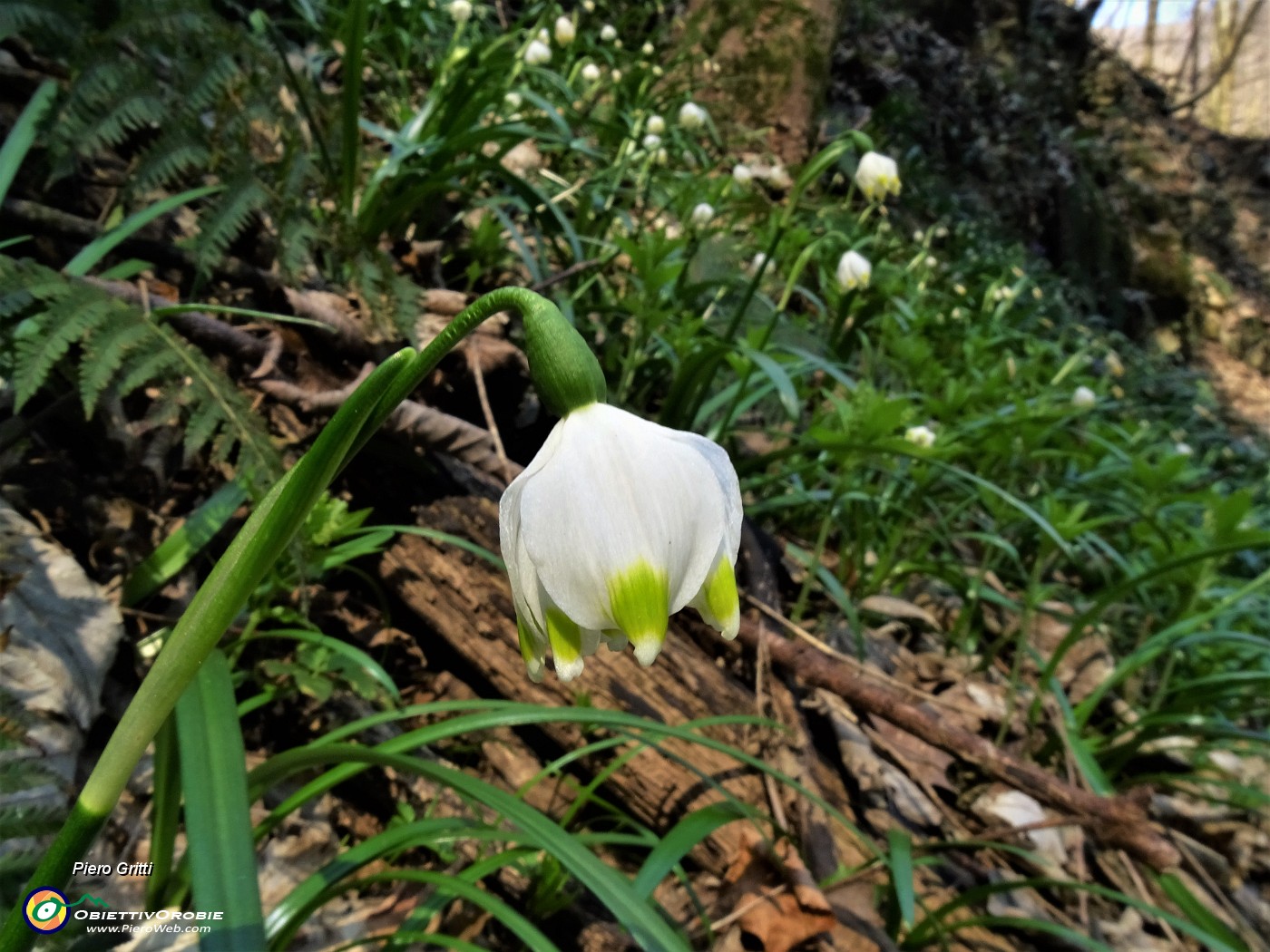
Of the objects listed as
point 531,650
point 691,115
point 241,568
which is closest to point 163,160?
point 241,568

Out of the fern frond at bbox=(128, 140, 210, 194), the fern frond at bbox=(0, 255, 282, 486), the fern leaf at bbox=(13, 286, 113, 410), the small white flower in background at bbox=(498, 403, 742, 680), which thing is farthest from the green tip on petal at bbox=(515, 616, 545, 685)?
the fern frond at bbox=(128, 140, 210, 194)

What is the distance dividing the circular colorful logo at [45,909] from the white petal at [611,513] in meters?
0.47

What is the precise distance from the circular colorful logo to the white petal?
474 mm

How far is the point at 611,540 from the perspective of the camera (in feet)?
2.19

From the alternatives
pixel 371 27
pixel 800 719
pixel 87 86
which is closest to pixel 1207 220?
pixel 371 27

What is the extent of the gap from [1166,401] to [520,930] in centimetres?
859

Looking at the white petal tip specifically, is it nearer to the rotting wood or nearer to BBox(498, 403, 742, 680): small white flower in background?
BBox(498, 403, 742, 680): small white flower in background

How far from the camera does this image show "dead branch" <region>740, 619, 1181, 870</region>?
1.54m

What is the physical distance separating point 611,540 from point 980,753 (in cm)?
137

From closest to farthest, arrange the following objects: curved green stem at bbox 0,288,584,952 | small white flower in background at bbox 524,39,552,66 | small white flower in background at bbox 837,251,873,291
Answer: curved green stem at bbox 0,288,584,952 < small white flower in background at bbox 837,251,873,291 < small white flower in background at bbox 524,39,552,66

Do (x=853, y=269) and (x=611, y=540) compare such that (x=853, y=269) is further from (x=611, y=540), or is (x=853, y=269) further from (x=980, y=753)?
(x=611, y=540)

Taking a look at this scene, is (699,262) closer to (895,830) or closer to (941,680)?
(941,680)

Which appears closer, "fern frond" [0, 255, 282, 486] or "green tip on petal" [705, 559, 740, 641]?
"green tip on petal" [705, 559, 740, 641]

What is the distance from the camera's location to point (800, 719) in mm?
1872
